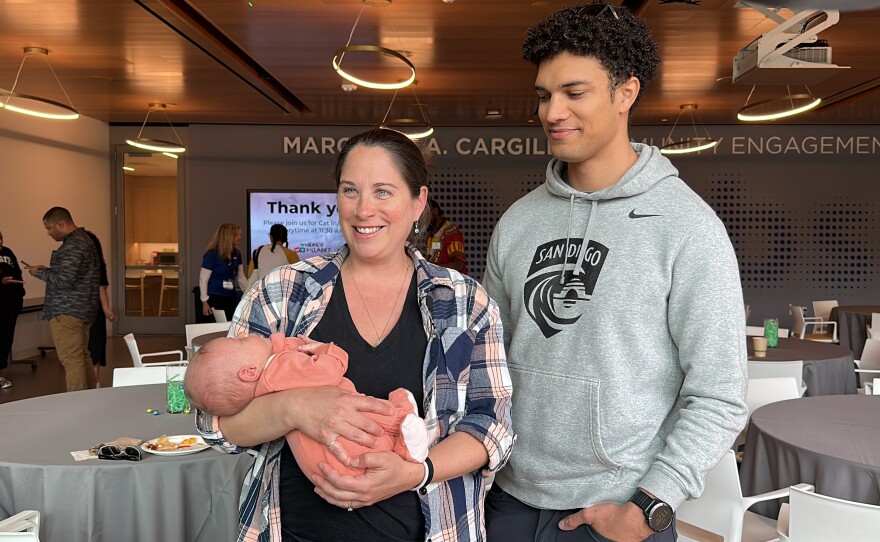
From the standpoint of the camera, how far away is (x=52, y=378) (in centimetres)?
843

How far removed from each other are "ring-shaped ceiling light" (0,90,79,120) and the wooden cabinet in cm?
468

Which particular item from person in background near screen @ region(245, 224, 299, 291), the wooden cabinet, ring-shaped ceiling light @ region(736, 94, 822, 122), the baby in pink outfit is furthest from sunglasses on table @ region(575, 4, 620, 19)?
the wooden cabinet

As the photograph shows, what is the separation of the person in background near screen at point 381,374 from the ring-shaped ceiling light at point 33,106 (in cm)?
716

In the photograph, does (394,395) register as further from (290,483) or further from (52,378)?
(52,378)

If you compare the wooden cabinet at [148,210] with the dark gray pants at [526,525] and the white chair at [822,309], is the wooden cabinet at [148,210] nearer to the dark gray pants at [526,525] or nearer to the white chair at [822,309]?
the white chair at [822,309]

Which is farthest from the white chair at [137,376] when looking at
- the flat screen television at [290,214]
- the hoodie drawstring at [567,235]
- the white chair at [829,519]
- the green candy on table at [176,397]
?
the flat screen television at [290,214]

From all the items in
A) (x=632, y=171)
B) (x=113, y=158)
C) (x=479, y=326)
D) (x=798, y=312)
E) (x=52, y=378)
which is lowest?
(x=52, y=378)

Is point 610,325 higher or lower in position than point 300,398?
higher

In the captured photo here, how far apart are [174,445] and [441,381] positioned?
60.0 inches

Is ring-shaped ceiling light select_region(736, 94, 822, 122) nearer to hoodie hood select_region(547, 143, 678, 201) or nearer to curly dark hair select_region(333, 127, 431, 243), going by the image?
hoodie hood select_region(547, 143, 678, 201)

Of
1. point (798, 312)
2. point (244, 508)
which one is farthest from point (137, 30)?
point (798, 312)

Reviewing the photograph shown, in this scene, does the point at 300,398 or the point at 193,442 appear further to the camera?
the point at 193,442

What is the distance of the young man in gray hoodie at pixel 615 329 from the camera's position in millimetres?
1420

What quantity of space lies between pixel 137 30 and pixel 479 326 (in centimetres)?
639
